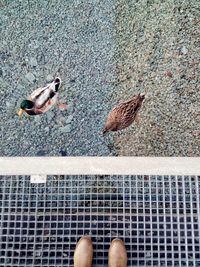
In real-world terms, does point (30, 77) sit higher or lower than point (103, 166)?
higher

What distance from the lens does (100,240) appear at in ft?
5.55

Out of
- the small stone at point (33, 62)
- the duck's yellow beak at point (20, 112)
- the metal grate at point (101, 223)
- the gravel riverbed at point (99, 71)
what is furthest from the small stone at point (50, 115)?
the metal grate at point (101, 223)

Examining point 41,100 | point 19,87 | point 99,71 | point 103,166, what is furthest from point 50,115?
point 103,166

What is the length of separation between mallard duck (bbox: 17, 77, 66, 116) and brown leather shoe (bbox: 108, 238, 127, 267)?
0.75 meters

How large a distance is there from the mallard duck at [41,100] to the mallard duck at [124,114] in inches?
9.5

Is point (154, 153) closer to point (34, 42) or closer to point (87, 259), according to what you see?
point (87, 259)

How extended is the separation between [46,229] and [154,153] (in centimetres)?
66

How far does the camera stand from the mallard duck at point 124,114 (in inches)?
80.0

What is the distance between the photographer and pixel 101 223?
5.56 feet

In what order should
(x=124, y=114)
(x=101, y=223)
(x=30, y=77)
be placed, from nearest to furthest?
1. (x=101, y=223)
2. (x=124, y=114)
3. (x=30, y=77)

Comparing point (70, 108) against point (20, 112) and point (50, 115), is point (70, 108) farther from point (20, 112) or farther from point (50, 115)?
point (20, 112)

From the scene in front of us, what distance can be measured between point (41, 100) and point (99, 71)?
312 millimetres

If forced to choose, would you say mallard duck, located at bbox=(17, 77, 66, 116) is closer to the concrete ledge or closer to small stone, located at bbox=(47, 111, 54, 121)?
small stone, located at bbox=(47, 111, 54, 121)

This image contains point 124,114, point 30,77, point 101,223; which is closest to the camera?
point 101,223
